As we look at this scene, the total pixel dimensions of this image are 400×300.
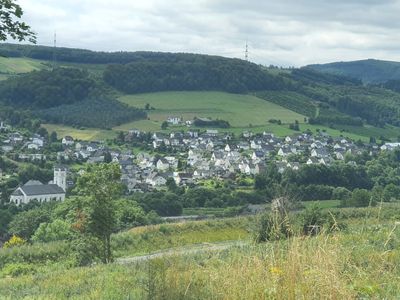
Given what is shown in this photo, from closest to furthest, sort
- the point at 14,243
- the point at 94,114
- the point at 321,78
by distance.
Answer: the point at 14,243 → the point at 94,114 → the point at 321,78

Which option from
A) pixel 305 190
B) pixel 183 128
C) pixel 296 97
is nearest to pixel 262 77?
pixel 296 97

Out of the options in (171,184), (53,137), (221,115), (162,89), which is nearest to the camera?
(171,184)

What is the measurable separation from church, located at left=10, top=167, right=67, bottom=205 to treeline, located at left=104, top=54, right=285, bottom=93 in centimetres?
5994

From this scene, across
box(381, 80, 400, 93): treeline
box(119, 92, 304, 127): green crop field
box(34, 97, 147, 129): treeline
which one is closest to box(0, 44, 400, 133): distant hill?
box(34, 97, 147, 129): treeline

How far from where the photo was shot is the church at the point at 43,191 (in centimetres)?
6091

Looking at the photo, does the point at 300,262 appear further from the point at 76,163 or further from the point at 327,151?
the point at 327,151

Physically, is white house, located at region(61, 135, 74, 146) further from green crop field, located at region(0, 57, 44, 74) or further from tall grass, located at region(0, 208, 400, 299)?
tall grass, located at region(0, 208, 400, 299)

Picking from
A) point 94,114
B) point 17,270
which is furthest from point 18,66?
point 17,270

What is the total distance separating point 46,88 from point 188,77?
97.4 feet

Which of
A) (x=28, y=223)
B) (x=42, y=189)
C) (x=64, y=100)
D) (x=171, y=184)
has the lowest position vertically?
(x=42, y=189)

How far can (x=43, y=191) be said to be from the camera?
210ft

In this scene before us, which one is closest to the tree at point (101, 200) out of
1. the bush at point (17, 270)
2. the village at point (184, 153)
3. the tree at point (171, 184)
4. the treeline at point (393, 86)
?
the bush at point (17, 270)

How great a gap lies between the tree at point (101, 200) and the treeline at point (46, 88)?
108971mm

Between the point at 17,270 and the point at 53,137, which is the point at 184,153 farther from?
the point at 17,270
